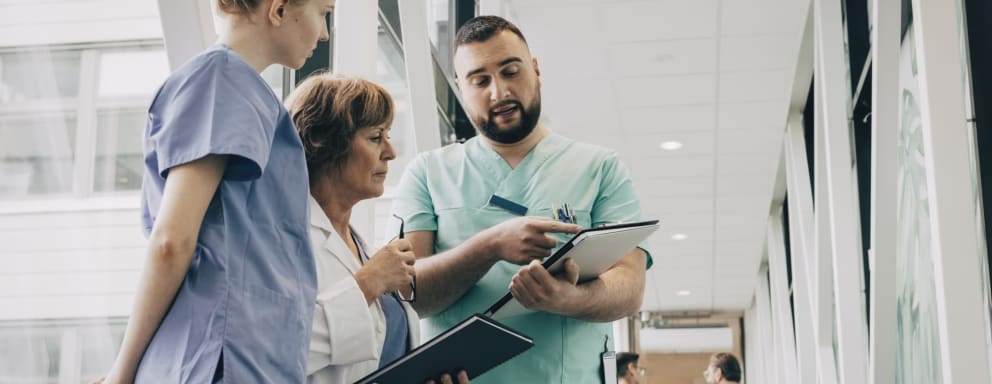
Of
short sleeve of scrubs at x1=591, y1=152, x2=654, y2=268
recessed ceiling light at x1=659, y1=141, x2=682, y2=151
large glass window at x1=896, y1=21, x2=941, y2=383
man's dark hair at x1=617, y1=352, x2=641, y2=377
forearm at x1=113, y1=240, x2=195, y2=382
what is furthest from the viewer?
recessed ceiling light at x1=659, y1=141, x2=682, y2=151

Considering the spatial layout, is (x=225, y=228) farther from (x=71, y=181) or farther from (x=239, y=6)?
(x=71, y=181)

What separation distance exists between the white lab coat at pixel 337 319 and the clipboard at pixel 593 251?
26 centimetres

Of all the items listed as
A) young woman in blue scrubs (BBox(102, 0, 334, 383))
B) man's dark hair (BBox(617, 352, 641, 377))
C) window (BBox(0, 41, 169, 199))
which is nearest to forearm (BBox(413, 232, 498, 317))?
young woman in blue scrubs (BBox(102, 0, 334, 383))

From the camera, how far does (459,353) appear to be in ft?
5.98

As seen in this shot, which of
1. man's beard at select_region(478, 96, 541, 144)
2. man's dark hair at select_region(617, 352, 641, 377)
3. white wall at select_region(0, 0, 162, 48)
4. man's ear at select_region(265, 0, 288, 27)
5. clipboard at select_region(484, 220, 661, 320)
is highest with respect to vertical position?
white wall at select_region(0, 0, 162, 48)

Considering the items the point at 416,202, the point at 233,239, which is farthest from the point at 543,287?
the point at 233,239

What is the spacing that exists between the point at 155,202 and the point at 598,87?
6220 millimetres

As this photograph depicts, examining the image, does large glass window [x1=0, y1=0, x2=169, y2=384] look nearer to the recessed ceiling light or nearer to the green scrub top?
the green scrub top

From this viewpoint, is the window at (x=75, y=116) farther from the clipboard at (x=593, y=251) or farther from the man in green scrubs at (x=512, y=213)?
the clipboard at (x=593, y=251)

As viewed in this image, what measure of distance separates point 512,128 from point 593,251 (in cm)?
51

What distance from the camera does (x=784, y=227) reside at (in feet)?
36.1

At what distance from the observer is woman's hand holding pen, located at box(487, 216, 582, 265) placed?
197 centimetres

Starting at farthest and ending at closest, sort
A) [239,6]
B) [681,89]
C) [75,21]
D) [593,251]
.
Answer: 1. [681,89]
2. [75,21]
3. [593,251]
4. [239,6]

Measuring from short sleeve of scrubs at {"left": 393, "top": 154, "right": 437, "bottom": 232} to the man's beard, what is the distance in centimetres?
16
